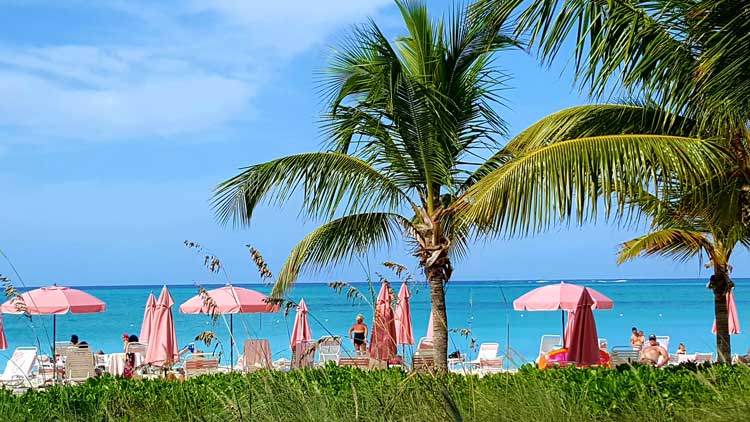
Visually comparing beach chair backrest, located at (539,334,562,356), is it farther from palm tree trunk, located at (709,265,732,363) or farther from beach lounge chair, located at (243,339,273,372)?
beach lounge chair, located at (243,339,273,372)

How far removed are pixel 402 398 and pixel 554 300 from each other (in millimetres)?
13428

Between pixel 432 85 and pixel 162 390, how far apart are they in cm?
596

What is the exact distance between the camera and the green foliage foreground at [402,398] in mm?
4418

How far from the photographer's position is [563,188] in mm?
7555

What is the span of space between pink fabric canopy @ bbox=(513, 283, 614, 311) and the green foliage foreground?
1041 centimetres

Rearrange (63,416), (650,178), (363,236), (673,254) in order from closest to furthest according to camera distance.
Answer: (63,416) → (650,178) → (363,236) → (673,254)

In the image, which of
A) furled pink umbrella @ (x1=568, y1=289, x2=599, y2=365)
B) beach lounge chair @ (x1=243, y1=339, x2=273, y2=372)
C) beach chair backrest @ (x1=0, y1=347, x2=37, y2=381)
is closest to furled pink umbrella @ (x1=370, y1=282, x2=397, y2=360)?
beach lounge chair @ (x1=243, y1=339, x2=273, y2=372)

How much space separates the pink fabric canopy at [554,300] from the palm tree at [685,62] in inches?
264

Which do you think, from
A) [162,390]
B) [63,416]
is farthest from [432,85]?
[63,416]

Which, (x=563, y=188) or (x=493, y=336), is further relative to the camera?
(x=493, y=336)

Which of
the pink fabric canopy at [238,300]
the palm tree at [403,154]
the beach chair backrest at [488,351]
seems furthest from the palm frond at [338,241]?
the beach chair backrest at [488,351]

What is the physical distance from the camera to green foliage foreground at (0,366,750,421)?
4418mm

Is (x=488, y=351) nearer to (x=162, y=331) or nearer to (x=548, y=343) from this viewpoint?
(x=548, y=343)

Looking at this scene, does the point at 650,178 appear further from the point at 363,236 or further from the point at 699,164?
the point at 363,236
